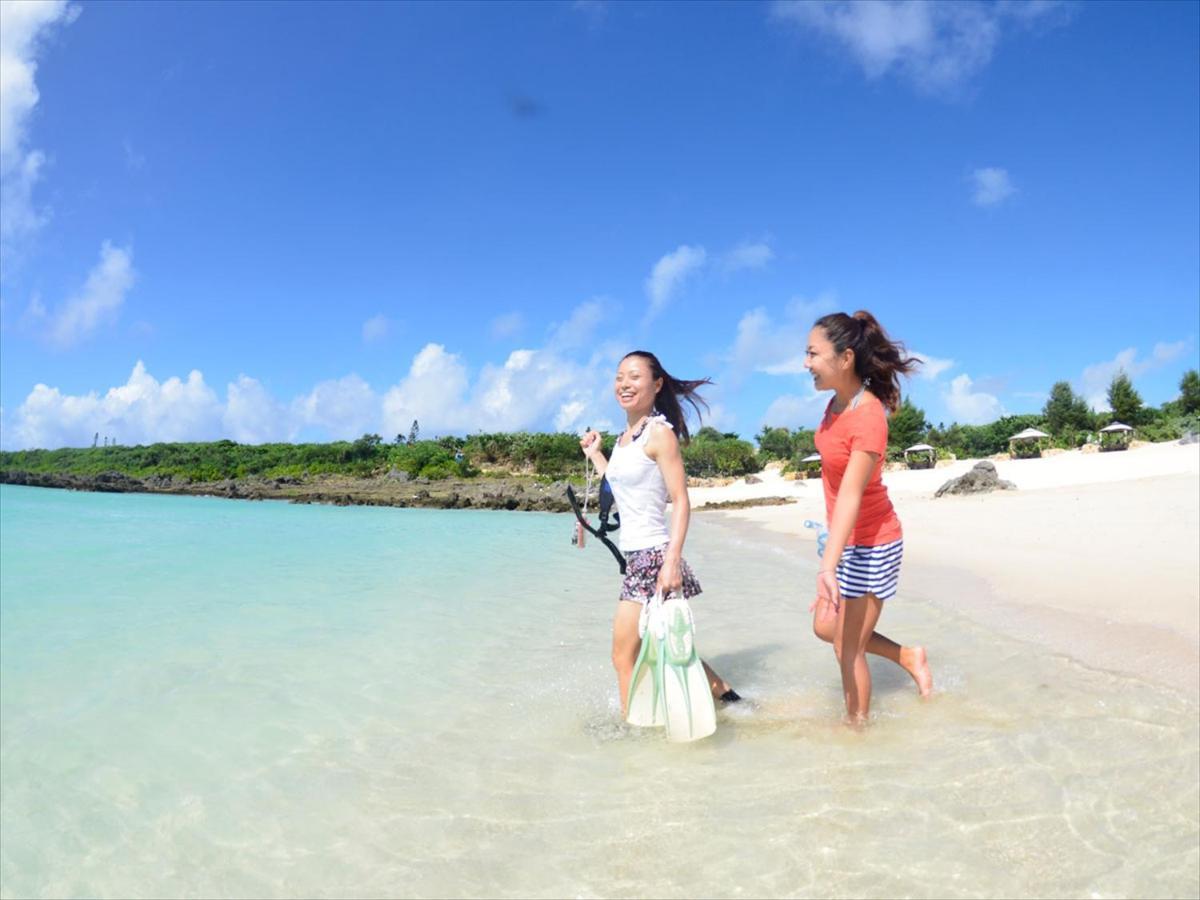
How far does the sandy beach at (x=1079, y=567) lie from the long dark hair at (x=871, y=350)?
7.95 feet

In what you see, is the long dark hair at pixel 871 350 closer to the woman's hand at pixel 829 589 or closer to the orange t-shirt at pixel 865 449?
the orange t-shirt at pixel 865 449

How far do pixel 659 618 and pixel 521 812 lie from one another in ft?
3.54

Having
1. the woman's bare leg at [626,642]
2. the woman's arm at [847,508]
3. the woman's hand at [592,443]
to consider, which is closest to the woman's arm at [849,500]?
the woman's arm at [847,508]

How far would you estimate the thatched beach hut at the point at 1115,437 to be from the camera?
1366 inches

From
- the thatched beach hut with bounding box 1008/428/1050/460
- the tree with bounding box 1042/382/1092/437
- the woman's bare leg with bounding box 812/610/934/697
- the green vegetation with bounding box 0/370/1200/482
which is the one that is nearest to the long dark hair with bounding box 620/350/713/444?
the woman's bare leg with bounding box 812/610/934/697

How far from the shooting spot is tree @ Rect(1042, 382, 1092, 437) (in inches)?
1725

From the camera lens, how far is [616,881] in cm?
246

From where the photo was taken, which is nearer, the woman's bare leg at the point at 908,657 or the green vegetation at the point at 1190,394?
the woman's bare leg at the point at 908,657

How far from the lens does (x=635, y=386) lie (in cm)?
375

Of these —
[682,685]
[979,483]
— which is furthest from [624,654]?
[979,483]

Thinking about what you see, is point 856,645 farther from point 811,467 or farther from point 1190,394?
point 1190,394

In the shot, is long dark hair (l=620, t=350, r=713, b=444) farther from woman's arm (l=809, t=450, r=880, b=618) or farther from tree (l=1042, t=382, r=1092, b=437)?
tree (l=1042, t=382, r=1092, b=437)

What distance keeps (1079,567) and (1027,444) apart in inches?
1553

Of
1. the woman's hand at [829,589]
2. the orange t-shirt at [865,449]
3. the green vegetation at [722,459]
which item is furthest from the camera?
the green vegetation at [722,459]
